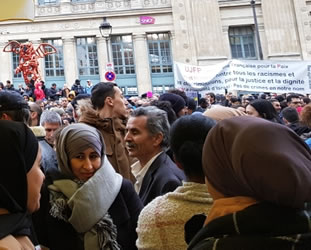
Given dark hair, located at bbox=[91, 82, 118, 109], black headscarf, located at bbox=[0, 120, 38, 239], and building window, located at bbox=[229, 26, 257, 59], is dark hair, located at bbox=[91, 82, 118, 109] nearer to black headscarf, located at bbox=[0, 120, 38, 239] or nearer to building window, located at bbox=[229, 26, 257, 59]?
black headscarf, located at bbox=[0, 120, 38, 239]

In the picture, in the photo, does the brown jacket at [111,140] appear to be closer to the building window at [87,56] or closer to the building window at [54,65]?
the building window at [87,56]

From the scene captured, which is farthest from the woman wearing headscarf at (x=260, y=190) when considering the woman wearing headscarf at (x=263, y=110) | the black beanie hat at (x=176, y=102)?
the woman wearing headscarf at (x=263, y=110)

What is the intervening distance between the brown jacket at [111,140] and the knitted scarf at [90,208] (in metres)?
1.00

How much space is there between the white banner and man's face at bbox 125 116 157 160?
7865 millimetres

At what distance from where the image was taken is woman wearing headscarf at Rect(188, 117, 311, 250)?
3.81 ft

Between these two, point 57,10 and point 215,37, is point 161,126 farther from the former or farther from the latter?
point 57,10

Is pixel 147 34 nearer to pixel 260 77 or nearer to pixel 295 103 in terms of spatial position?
pixel 260 77

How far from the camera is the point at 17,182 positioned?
155 centimetres

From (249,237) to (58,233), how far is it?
151 cm

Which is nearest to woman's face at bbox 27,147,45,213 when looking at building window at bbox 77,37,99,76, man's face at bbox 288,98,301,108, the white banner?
man's face at bbox 288,98,301,108

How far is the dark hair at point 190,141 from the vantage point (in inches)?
77.9

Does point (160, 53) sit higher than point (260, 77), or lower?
higher

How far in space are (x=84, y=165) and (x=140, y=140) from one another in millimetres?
705

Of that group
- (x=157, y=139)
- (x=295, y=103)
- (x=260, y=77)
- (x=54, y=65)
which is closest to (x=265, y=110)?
(x=157, y=139)
